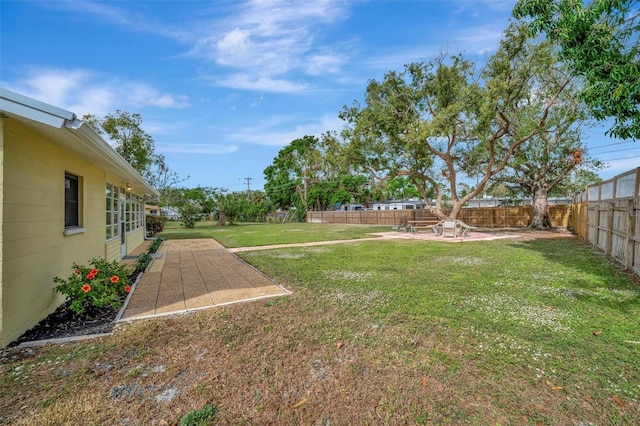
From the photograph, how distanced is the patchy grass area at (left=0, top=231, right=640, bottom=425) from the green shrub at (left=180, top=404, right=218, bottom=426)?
0.04m

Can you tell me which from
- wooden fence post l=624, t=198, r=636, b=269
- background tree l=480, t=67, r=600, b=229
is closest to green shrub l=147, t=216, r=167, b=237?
wooden fence post l=624, t=198, r=636, b=269

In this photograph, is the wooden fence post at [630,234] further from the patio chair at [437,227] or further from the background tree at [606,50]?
the patio chair at [437,227]

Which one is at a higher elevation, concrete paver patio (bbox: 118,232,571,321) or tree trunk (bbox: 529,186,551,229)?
tree trunk (bbox: 529,186,551,229)

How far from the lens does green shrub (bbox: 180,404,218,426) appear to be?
1991mm

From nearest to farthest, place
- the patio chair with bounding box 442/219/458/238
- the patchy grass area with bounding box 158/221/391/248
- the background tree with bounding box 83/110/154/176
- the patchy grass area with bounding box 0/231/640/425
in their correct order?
the patchy grass area with bounding box 0/231/640/425 < the patchy grass area with bounding box 158/221/391/248 < the patio chair with bounding box 442/219/458/238 < the background tree with bounding box 83/110/154/176

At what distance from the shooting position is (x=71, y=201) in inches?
208

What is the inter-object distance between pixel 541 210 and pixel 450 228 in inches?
352

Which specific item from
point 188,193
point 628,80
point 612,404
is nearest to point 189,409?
point 612,404

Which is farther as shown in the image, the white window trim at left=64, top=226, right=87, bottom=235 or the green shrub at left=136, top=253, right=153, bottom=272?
the green shrub at left=136, top=253, right=153, bottom=272

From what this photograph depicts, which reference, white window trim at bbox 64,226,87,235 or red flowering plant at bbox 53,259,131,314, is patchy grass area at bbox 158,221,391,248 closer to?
white window trim at bbox 64,226,87,235

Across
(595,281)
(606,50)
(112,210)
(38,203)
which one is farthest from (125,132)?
(595,281)

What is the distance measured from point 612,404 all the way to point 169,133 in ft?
86.1

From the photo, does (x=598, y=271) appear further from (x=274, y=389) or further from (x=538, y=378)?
(x=274, y=389)

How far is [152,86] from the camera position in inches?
464
